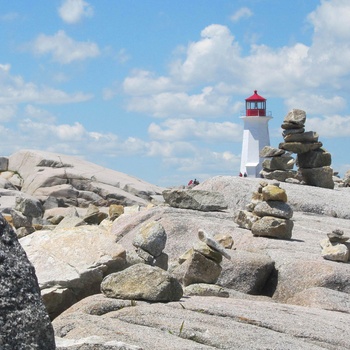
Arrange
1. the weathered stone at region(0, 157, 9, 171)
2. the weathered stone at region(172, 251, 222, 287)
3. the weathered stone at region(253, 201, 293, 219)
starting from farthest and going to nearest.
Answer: the weathered stone at region(0, 157, 9, 171)
the weathered stone at region(253, 201, 293, 219)
the weathered stone at region(172, 251, 222, 287)

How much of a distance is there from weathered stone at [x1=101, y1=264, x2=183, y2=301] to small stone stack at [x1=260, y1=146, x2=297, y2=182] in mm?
17938

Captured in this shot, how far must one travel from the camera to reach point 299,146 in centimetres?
2931

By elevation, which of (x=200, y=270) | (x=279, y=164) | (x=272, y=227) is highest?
(x=279, y=164)

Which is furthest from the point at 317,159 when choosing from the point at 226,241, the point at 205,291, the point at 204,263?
the point at 205,291

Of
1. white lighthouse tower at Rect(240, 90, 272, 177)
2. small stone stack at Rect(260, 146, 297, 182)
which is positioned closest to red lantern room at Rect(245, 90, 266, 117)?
white lighthouse tower at Rect(240, 90, 272, 177)

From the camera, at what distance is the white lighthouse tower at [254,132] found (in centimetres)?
6238

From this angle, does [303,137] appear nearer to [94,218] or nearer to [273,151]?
[273,151]

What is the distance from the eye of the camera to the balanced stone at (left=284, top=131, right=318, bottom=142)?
96.3 feet

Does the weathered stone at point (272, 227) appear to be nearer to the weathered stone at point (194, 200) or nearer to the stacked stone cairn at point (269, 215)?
the stacked stone cairn at point (269, 215)

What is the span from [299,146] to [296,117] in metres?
1.09

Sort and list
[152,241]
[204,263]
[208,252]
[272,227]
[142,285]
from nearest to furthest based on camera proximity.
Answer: [142,285], [204,263], [208,252], [152,241], [272,227]

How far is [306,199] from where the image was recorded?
83.1 ft

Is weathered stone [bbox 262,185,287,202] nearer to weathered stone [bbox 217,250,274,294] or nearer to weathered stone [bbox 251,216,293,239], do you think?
weathered stone [bbox 251,216,293,239]

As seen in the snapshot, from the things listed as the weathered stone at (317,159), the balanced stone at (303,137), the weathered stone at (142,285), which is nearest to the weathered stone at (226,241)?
the weathered stone at (142,285)
